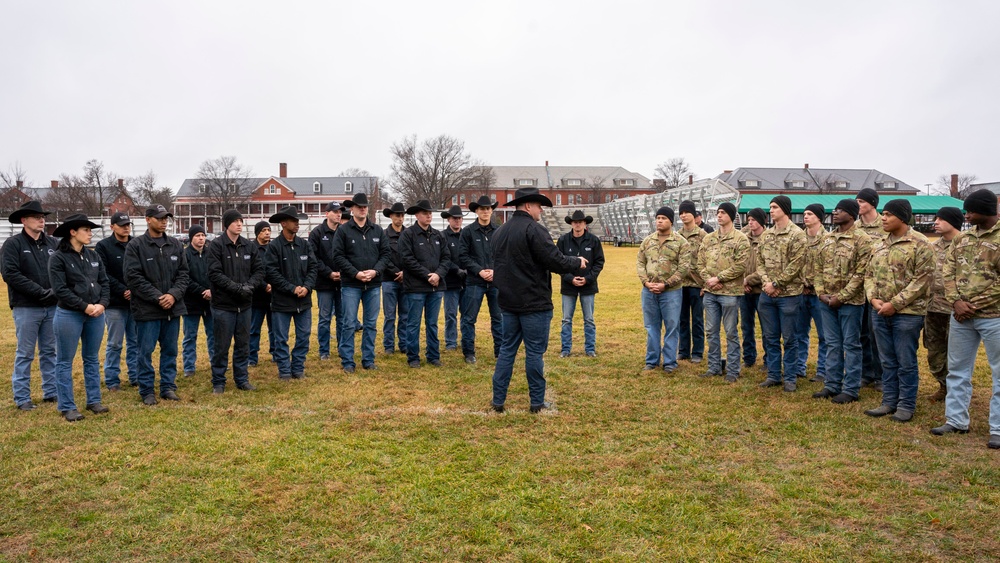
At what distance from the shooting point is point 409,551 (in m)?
3.79

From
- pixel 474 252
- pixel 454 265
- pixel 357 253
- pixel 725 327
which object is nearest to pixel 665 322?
pixel 725 327

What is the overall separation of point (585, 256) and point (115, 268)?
6.43 m

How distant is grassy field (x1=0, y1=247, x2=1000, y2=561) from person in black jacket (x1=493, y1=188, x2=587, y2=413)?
47 cm

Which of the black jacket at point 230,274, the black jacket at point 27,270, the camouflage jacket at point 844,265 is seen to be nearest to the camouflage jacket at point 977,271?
the camouflage jacket at point 844,265

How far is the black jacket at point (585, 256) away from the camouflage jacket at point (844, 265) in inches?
121

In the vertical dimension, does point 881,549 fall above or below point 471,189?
below

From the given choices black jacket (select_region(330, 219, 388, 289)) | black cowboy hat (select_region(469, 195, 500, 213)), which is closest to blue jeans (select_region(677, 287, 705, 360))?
black cowboy hat (select_region(469, 195, 500, 213))

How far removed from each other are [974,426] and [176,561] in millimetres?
6908

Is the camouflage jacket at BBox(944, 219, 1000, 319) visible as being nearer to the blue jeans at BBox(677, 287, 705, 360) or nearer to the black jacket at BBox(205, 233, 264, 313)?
the blue jeans at BBox(677, 287, 705, 360)

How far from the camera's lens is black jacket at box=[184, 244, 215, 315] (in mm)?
8625

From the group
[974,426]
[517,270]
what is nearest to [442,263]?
[517,270]

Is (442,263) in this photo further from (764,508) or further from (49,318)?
(764,508)

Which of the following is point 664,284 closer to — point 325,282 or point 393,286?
point 393,286

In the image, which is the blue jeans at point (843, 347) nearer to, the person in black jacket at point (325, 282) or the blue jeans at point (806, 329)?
the blue jeans at point (806, 329)
